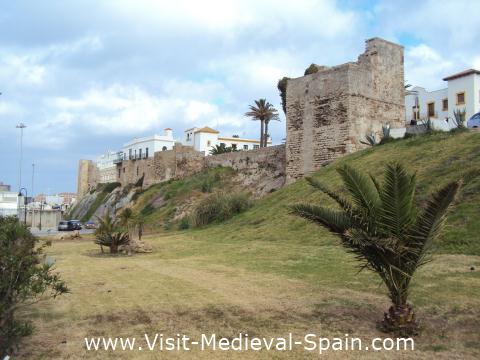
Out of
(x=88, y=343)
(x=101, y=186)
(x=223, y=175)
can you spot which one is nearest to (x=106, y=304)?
(x=88, y=343)

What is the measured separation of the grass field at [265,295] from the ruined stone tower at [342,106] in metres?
9.89

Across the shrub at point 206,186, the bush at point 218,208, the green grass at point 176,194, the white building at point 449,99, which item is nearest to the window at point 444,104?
the white building at point 449,99

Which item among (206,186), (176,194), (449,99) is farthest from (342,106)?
(449,99)

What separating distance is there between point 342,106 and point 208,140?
50.9 meters

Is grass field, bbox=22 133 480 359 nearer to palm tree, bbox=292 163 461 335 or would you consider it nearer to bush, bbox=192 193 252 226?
palm tree, bbox=292 163 461 335

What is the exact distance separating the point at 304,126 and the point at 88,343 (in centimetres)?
2239

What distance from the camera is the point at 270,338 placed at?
5.54 m

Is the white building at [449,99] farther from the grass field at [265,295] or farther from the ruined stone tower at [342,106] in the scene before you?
the grass field at [265,295]

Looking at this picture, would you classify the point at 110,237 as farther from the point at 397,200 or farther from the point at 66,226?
the point at 66,226

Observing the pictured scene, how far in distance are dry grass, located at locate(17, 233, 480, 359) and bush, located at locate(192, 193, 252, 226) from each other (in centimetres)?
1151

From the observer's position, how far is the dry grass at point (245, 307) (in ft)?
17.4

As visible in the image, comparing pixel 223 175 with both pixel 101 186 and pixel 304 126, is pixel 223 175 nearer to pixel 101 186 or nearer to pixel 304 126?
pixel 304 126

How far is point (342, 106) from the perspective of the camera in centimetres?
2470

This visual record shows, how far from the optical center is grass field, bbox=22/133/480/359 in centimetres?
554
